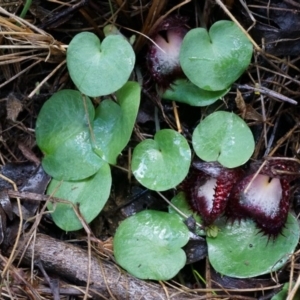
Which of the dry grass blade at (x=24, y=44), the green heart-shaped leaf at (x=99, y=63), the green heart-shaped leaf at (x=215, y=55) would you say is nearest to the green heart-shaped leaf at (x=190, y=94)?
the green heart-shaped leaf at (x=215, y=55)

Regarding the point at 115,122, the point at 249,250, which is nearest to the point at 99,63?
the point at 115,122

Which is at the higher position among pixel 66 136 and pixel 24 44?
pixel 24 44

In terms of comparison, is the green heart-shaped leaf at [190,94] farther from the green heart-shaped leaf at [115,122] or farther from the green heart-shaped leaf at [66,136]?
the green heart-shaped leaf at [66,136]

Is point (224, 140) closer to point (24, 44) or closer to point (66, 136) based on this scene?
point (66, 136)

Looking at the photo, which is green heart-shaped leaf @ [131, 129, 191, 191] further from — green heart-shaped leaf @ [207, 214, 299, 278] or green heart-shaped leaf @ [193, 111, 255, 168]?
green heart-shaped leaf @ [207, 214, 299, 278]

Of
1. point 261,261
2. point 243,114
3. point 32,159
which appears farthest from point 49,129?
point 261,261

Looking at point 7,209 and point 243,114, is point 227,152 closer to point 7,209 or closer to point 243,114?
point 243,114
